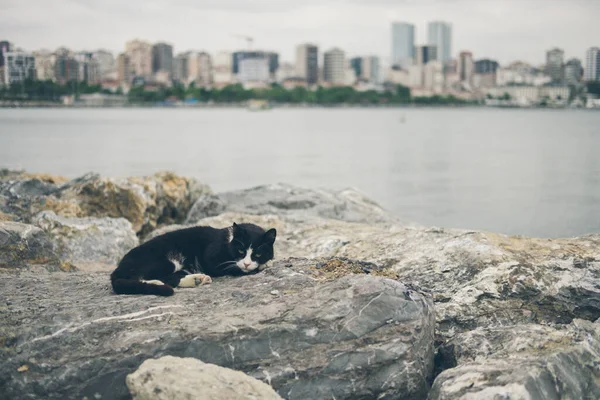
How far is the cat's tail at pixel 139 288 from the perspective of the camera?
5523mm

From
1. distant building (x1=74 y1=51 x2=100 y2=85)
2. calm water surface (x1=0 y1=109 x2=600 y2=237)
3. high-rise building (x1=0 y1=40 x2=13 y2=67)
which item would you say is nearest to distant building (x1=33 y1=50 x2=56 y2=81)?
calm water surface (x1=0 y1=109 x2=600 y2=237)

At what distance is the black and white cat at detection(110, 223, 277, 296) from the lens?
5.93 m

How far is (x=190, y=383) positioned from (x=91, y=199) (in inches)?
Result: 288

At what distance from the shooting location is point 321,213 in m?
11.3

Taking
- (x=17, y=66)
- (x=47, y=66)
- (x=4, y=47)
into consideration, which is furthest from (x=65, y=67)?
(x=4, y=47)

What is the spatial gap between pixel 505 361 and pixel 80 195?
777 centimetres

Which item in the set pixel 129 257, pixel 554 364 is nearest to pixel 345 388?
pixel 554 364

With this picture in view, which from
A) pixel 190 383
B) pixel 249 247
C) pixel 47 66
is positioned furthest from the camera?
pixel 47 66

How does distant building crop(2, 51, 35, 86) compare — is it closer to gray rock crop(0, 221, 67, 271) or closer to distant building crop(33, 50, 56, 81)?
distant building crop(33, 50, 56, 81)

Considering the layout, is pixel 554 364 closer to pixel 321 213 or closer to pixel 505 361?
pixel 505 361

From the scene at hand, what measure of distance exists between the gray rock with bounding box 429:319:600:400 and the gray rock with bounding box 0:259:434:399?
1.05 feet

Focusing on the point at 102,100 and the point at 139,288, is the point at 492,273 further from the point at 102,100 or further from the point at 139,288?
the point at 102,100

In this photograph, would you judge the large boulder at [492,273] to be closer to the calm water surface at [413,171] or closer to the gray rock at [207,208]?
the gray rock at [207,208]

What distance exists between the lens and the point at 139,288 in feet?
18.4
